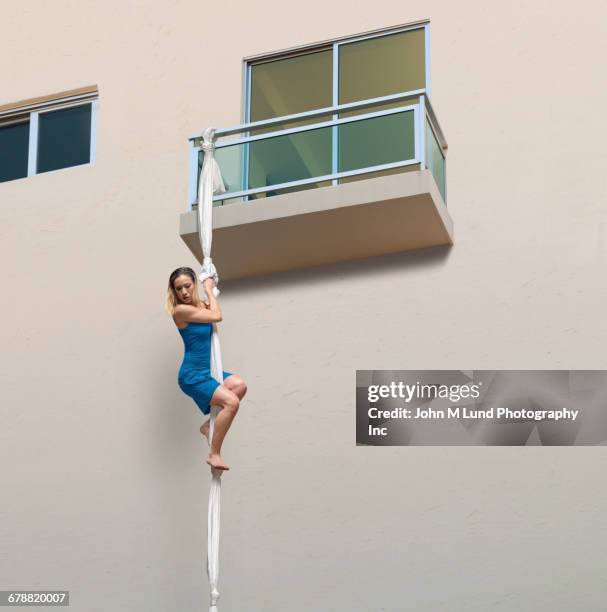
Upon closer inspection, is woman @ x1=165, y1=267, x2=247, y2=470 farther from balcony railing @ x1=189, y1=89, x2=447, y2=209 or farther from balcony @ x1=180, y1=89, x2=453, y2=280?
balcony railing @ x1=189, y1=89, x2=447, y2=209

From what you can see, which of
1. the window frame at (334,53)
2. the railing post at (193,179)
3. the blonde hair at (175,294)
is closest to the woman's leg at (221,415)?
the blonde hair at (175,294)

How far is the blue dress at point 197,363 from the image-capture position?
8.43 metres

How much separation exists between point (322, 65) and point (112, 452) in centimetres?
423

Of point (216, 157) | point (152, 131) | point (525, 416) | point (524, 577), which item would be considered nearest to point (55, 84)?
point (152, 131)

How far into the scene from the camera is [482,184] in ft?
32.3

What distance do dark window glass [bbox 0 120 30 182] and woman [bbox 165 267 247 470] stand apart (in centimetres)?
393

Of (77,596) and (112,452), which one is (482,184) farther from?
(77,596)

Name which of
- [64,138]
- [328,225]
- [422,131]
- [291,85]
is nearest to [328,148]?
[328,225]

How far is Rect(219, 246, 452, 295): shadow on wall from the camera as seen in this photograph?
9.84 m

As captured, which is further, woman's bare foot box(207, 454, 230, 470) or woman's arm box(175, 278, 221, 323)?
woman's arm box(175, 278, 221, 323)

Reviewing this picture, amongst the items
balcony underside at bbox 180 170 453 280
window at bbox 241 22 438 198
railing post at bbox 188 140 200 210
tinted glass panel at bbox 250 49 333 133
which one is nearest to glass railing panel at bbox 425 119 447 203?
window at bbox 241 22 438 198

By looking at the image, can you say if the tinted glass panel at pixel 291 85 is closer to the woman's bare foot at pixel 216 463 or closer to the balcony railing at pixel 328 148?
the balcony railing at pixel 328 148

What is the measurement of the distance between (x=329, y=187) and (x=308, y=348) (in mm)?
1450

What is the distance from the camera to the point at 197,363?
8.52 metres
